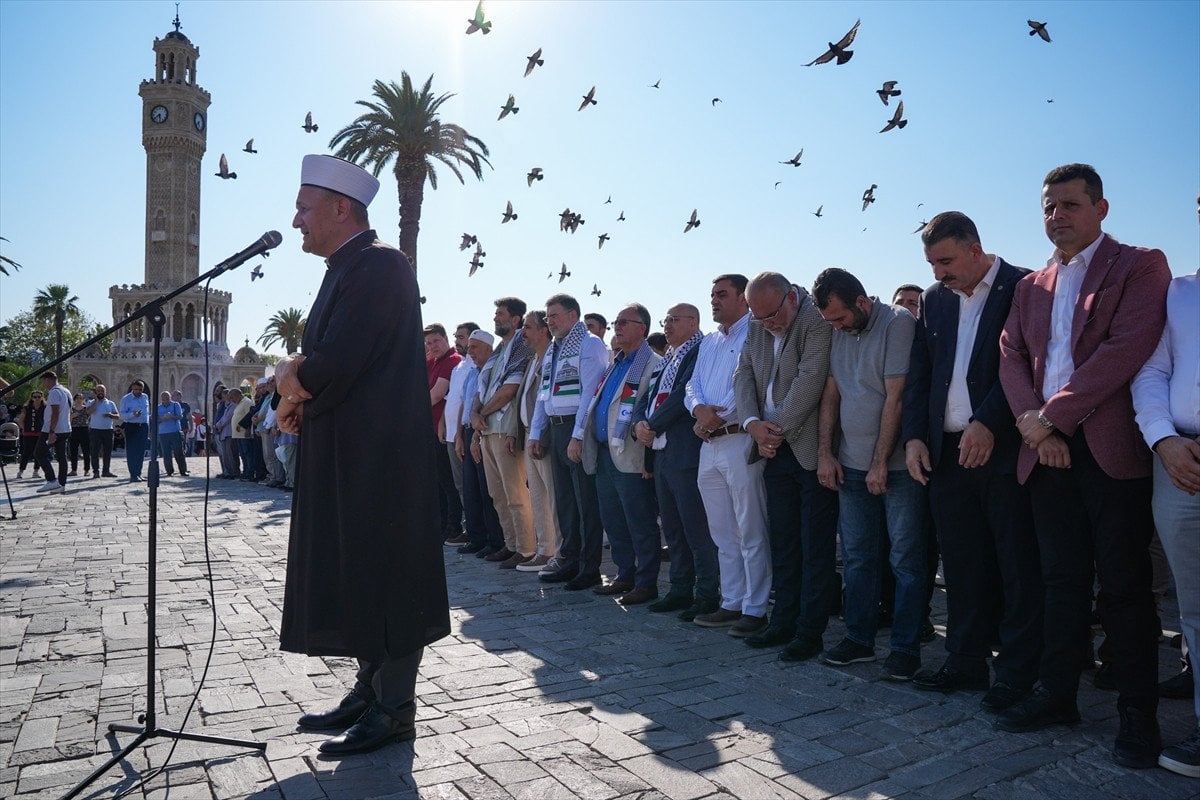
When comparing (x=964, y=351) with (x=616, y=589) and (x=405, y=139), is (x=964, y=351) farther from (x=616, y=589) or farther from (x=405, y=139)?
(x=405, y=139)

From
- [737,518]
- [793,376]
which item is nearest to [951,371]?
[793,376]

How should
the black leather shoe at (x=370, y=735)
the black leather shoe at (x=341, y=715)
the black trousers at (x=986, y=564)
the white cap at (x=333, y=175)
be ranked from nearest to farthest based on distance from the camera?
the black leather shoe at (x=370, y=735) → the black leather shoe at (x=341, y=715) → the white cap at (x=333, y=175) → the black trousers at (x=986, y=564)

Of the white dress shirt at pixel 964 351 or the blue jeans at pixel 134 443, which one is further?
the blue jeans at pixel 134 443

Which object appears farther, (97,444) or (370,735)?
(97,444)

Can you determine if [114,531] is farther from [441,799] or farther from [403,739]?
[441,799]

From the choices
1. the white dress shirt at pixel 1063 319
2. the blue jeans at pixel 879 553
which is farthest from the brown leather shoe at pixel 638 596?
the white dress shirt at pixel 1063 319

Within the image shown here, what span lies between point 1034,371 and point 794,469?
1.60 metres

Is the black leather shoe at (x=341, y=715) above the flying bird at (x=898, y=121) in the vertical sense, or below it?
below

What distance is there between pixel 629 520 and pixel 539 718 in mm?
2827

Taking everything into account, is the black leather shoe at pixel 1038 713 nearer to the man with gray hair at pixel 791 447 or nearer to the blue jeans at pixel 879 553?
the blue jeans at pixel 879 553

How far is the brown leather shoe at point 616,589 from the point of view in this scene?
21.6 ft

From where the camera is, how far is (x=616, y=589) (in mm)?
6574

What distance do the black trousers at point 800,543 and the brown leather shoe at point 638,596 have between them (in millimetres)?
1262

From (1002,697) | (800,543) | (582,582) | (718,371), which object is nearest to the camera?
(1002,697)
